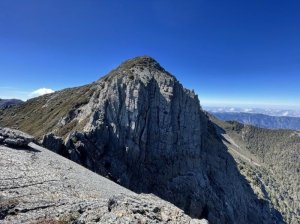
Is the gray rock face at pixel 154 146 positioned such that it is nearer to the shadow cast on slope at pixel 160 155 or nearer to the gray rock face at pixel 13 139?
the shadow cast on slope at pixel 160 155

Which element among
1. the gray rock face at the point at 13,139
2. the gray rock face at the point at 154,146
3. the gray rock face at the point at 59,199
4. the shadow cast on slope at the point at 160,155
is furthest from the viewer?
the gray rock face at the point at 154,146

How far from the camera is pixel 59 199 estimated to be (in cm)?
3075

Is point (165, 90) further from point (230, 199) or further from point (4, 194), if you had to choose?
point (4, 194)

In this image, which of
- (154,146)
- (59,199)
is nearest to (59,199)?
(59,199)

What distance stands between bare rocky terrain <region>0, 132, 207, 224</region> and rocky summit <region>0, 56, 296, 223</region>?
58.4ft

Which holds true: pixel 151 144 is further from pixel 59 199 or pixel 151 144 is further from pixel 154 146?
pixel 59 199

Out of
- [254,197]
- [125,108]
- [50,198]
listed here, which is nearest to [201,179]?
[125,108]

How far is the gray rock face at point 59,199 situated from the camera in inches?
917

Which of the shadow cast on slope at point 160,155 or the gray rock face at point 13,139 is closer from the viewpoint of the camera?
the gray rock face at point 13,139

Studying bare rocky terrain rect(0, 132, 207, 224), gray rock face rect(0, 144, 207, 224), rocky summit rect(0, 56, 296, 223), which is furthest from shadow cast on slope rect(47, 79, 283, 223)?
gray rock face rect(0, 144, 207, 224)

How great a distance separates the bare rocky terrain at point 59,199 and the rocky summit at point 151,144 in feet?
58.4

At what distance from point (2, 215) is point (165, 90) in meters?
63.1

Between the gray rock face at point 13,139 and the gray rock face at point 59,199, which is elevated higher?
the gray rock face at point 13,139

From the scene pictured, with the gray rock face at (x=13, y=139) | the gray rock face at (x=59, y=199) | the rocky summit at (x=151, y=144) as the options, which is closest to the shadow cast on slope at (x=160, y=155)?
the rocky summit at (x=151, y=144)
